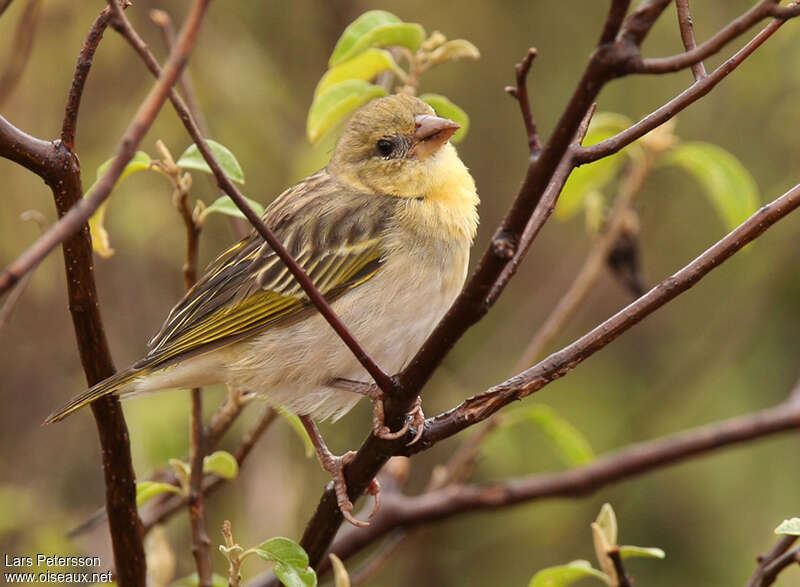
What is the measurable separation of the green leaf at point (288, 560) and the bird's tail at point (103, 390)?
1.36 ft

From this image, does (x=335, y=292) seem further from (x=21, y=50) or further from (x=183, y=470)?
(x=21, y=50)

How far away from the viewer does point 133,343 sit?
4.23 m

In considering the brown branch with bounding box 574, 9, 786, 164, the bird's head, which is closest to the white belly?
the bird's head

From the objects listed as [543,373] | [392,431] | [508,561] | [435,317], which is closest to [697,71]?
[543,373]

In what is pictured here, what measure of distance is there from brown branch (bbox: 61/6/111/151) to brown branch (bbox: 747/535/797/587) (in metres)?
1.41

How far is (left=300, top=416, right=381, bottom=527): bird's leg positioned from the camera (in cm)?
204

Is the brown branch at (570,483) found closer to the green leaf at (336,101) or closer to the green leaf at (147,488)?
the green leaf at (147,488)

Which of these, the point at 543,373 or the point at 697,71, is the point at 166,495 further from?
the point at 697,71

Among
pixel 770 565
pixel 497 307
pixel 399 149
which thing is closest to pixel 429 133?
pixel 399 149

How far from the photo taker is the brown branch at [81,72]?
65.4 inches

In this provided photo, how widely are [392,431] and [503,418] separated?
1.23 meters

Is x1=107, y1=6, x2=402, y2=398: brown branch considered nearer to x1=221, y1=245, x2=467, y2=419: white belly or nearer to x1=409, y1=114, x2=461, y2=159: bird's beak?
x1=221, y1=245, x2=467, y2=419: white belly

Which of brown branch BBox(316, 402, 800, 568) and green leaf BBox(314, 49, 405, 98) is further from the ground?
green leaf BBox(314, 49, 405, 98)

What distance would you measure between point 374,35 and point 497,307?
10.2 feet
